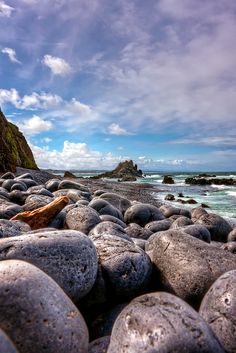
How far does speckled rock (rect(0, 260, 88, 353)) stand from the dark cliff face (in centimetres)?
1822

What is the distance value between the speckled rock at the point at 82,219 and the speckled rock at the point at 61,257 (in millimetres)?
2711

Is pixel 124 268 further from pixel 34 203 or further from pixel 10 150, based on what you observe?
pixel 10 150

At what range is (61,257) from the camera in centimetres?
271

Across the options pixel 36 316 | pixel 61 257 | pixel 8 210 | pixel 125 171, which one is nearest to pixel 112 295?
pixel 61 257

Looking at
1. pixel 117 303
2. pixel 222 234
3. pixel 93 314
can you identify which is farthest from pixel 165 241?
pixel 222 234

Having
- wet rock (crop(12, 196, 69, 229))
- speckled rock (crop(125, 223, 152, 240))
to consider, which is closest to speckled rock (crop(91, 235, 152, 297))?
wet rock (crop(12, 196, 69, 229))

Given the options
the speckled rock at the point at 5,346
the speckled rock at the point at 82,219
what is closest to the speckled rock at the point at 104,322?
the speckled rock at the point at 5,346

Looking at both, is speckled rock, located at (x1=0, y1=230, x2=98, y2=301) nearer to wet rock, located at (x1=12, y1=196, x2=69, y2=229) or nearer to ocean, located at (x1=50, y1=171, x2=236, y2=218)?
wet rock, located at (x1=12, y1=196, x2=69, y2=229)

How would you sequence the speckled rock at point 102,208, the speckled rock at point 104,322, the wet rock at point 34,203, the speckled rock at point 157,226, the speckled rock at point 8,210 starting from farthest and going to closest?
the speckled rock at point 102,208 → the speckled rock at point 157,226 → the wet rock at point 34,203 → the speckled rock at point 8,210 → the speckled rock at point 104,322

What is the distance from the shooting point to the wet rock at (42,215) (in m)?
5.83

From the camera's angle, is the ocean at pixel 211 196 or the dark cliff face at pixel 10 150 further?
the dark cliff face at pixel 10 150

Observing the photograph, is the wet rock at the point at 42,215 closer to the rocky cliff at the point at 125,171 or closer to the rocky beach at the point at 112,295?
the rocky beach at the point at 112,295

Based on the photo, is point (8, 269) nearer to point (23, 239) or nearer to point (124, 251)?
point (23, 239)

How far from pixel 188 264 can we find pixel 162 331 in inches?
55.2
